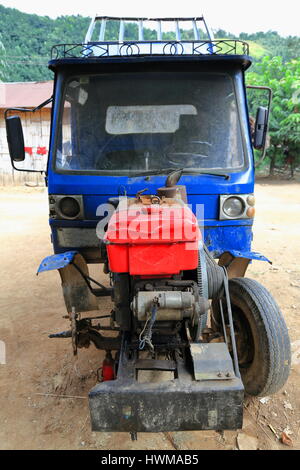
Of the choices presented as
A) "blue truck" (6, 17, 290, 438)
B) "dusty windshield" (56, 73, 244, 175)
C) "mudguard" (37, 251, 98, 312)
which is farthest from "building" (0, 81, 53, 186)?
"mudguard" (37, 251, 98, 312)

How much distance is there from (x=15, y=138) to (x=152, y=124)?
128 centimetres

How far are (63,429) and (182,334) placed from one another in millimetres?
1056

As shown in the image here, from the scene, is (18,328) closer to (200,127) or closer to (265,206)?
(200,127)

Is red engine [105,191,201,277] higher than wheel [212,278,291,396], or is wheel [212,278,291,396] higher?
red engine [105,191,201,277]

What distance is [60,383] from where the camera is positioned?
2.96m

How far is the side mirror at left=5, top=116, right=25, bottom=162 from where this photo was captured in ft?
10.9

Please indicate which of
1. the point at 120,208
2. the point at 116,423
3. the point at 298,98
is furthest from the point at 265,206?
the point at 116,423

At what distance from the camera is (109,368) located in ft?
7.94

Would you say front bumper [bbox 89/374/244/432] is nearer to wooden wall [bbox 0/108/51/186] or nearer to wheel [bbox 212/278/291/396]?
wheel [bbox 212/278/291/396]

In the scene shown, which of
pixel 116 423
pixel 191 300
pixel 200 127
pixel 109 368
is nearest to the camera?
pixel 116 423

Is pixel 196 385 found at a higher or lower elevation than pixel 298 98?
lower

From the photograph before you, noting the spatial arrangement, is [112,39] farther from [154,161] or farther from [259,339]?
[259,339]

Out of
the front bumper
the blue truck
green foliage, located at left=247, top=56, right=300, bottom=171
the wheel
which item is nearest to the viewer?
the front bumper

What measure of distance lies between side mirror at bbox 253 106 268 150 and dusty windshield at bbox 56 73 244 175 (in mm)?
394
